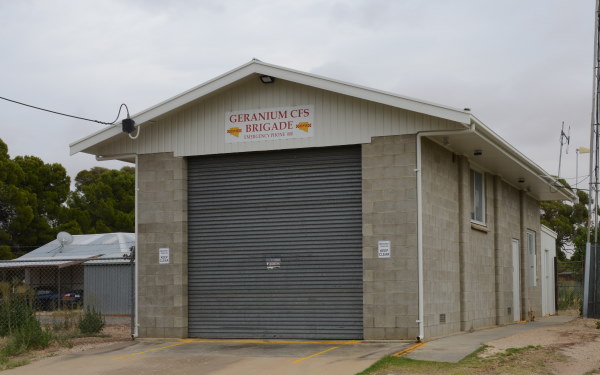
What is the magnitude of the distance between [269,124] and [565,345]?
6789 millimetres

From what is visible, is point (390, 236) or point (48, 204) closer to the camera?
point (390, 236)

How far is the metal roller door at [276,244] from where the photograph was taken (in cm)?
1498

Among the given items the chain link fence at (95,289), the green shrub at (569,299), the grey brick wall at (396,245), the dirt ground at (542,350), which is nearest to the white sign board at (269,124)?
the grey brick wall at (396,245)

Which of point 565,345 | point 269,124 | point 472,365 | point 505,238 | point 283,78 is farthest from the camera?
point 505,238

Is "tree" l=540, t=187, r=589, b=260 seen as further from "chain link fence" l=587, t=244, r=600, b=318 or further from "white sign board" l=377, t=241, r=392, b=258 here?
"white sign board" l=377, t=241, r=392, b=258

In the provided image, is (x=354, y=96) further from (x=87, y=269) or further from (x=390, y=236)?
(x=87, y=269)

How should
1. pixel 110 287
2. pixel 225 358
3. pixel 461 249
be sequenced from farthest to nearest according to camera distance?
1. pixel 110 287
2. pixel 461 249
3. pixel 225 358

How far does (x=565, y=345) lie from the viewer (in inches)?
535

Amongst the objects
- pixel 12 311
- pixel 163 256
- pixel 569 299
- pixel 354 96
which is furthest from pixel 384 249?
pixel 569 299

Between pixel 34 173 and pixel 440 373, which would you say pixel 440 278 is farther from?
pixel 34 173

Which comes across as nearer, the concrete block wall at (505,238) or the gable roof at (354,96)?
the gable roof at (354,96)

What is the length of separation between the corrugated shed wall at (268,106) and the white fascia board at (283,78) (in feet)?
1.42

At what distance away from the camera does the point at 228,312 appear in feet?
51.4

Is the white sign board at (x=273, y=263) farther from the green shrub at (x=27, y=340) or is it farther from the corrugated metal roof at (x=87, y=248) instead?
the corrugated metal roof at (x=87, y=248)
